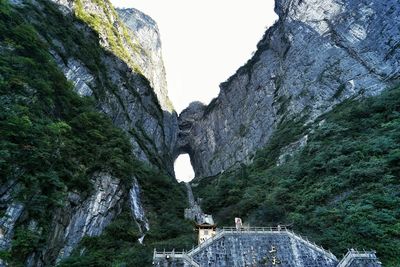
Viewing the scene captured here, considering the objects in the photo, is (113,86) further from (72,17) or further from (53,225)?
(53,225)

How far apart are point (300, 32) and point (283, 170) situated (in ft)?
135

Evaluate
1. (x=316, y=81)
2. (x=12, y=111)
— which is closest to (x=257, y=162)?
(x=316, y=81)

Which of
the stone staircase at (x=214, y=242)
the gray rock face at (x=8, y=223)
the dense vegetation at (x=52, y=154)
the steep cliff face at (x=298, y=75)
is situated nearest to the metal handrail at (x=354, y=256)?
the stone staircase at (x=214, y=242)

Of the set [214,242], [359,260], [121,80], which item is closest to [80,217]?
[214,242]

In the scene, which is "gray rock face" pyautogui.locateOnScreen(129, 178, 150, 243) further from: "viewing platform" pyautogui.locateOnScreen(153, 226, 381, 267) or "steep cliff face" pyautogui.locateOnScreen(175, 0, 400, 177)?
"steep cliff face" pyautogui.locateOnScreen(175, 0, 400, 177)

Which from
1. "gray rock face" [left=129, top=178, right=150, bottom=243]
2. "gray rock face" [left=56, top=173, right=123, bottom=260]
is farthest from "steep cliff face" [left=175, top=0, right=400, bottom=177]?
"gray rock face" [left=56, top=173, right=123, bottom=260]

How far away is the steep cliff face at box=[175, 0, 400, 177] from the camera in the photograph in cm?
5656

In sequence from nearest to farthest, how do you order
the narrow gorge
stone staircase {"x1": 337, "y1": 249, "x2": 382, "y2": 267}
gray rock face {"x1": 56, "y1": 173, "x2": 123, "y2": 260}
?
stone staircase {"x1": 337, "y1": 249, "x2": 382, "y2": 267}, the narrow gorge, gray rock face {"x1": 56, "y1": 173, "x2": 123, "y2": 260}

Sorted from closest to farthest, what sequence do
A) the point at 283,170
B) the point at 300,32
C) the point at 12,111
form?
the point at 12,111
the point at 283,170
the point at 300,32

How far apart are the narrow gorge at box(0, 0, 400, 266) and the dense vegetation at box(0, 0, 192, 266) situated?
0.40 feet

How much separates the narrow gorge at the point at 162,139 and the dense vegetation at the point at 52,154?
0.12m

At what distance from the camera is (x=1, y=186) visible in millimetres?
19172

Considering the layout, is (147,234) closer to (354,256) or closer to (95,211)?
(95,211)

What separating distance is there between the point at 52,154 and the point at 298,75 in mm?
56648
